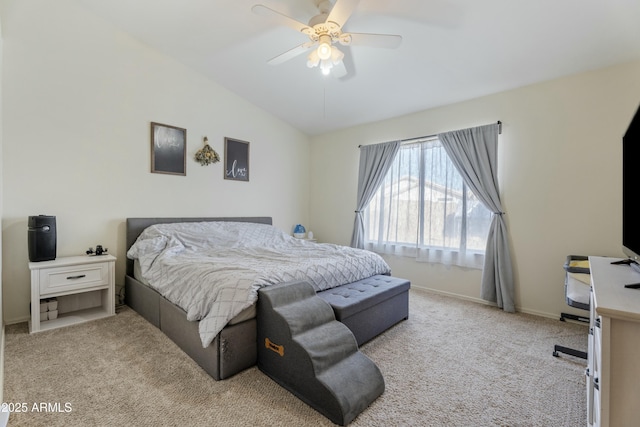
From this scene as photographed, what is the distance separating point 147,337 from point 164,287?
450mm

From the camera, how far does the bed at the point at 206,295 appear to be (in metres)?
1.88

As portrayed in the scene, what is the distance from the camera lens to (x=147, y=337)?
2498 millimetres

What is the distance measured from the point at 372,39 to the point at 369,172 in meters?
2.41

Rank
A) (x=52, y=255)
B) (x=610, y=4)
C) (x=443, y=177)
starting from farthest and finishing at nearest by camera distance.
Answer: (x=443, y=177)
(x=52, y=255)
(x=610, y=4)

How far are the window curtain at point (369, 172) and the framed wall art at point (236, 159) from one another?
1.89 meters

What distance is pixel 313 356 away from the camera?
1.64m

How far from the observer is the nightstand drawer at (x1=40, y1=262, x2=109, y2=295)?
2.62 metres

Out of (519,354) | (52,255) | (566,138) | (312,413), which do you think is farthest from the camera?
(566,138)

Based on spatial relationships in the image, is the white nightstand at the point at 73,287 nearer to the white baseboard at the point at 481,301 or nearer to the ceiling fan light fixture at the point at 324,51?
the ceiling fan light fixture at the point at 324,51

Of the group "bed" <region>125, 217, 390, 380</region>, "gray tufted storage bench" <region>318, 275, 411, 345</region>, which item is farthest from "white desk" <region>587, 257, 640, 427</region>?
"bed" <region>125, 217, 390, 380</region>

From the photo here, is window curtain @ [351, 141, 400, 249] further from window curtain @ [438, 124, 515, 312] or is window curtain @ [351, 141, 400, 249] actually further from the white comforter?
the white comforter

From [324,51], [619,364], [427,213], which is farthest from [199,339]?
[427,213]

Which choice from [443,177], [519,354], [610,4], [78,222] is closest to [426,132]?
[443,177]

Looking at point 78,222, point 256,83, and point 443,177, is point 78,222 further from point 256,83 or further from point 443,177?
point 443,177
